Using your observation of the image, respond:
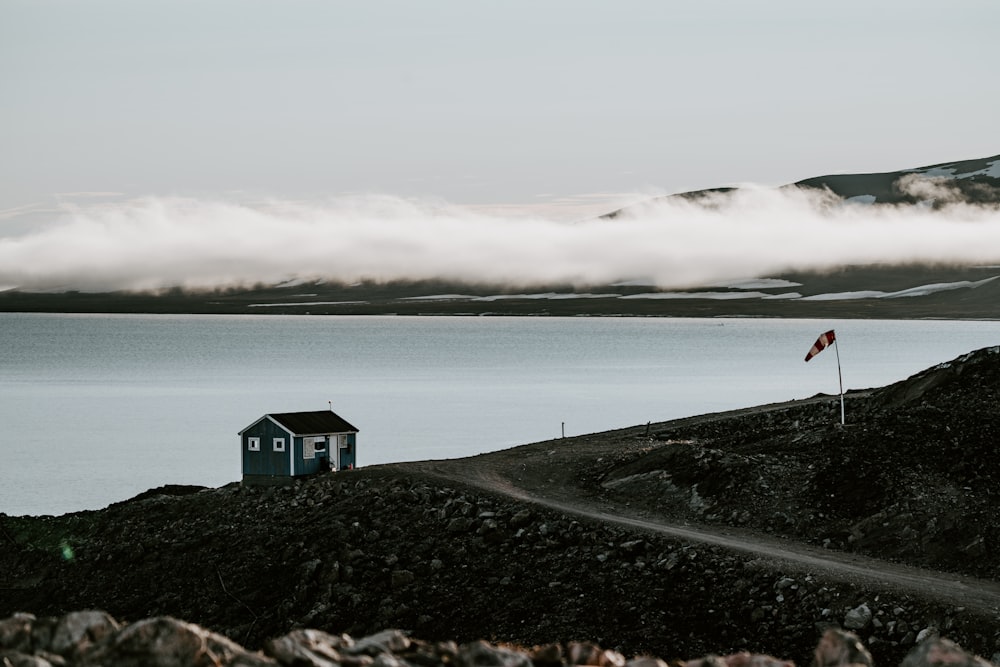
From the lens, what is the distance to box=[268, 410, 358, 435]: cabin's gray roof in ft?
187

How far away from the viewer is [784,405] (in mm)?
68312

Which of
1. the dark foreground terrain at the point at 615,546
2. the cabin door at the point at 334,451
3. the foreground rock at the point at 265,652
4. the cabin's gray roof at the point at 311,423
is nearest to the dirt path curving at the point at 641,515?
the dark foreground terrain at the point at 615,546

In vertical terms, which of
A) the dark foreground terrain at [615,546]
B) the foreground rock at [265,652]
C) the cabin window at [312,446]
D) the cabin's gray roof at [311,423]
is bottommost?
the dark foreground terrain at [615,546]

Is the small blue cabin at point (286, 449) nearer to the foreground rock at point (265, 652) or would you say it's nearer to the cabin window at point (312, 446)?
the cabin window at point (312, 446)

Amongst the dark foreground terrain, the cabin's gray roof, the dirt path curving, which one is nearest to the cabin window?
the cabin's gray roof

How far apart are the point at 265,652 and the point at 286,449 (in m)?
39.8

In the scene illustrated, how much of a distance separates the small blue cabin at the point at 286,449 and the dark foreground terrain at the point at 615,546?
9.88ft

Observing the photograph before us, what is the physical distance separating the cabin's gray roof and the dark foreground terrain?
14.2 feet

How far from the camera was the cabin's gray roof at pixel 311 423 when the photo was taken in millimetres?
57031

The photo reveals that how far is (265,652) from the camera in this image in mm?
17062

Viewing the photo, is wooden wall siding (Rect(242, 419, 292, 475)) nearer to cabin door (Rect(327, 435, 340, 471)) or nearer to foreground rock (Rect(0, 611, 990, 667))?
cabin door (Rect(327, 435, 340, 471))

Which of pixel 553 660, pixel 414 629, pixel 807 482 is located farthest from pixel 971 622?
pixel 553 660

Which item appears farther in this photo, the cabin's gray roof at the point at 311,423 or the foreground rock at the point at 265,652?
the cabin's gray roof at the point at 311,423

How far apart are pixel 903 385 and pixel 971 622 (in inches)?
1007
